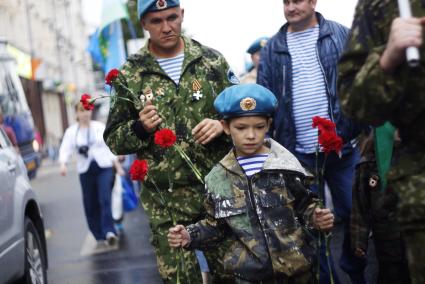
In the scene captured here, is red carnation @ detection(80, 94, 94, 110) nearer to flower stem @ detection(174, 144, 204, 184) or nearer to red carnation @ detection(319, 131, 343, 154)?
flower stem @ detection(174, 144, 204, 184)

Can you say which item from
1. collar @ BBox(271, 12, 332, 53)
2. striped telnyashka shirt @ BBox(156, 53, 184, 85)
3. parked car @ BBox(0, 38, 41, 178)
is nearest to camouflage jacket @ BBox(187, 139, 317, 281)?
striped telnyashka shirt @ BBox(156, 53, 184, 85)

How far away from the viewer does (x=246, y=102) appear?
349cm

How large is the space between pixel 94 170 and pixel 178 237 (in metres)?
5.66

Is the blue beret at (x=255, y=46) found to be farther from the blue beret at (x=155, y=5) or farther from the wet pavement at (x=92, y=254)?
the blue beret at (x=155, y=5)

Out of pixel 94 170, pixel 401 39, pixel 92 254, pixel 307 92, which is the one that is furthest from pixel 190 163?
pixel 94 170

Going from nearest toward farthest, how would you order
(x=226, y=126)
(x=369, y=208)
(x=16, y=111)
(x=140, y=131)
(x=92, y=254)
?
(x=226, y=126)
(x=140, y=131)
(x=369, y=208)
(x=92, y=254)
(x=16, y=111)

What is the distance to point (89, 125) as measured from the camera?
904 cm

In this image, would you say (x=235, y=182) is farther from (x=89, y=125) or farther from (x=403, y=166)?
(x=89, y=125)

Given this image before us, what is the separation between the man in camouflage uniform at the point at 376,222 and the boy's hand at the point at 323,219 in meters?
0.94

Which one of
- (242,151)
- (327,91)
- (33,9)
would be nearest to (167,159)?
(242,151)

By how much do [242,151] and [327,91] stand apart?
1213 millimetres

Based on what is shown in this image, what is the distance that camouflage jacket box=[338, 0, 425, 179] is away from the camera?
2.20 metres

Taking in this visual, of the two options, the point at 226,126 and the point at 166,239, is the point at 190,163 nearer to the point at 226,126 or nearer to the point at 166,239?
the point at 226,126

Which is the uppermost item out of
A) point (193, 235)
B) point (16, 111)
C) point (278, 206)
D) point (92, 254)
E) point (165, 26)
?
point (165, 26)
